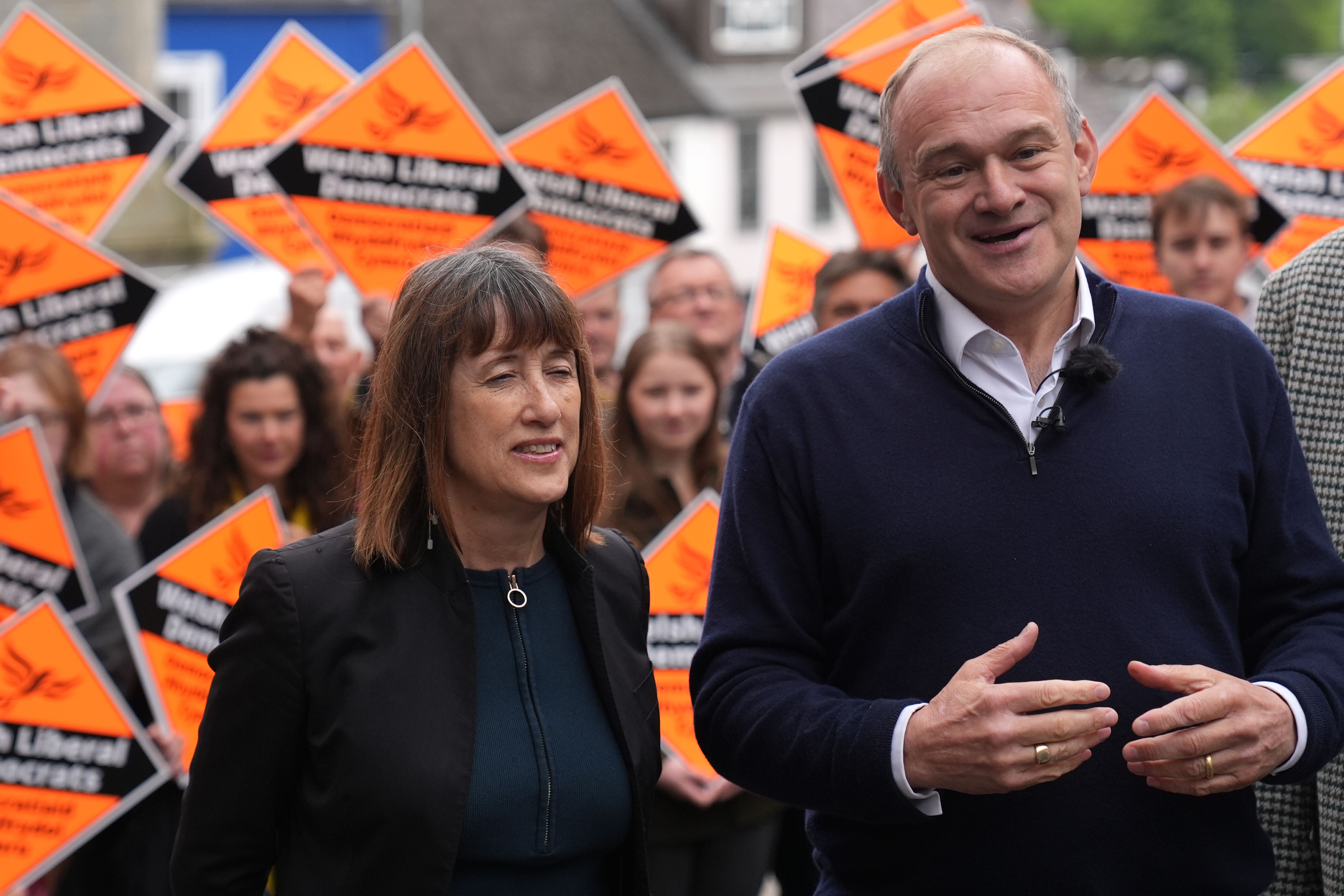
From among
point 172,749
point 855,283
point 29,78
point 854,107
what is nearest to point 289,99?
point 29,78

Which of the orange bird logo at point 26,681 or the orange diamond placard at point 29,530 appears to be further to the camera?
the orange diamond placard at point 29,530

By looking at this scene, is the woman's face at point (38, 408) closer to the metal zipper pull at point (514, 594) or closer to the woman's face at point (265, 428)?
the woman's face at point (265, 428)

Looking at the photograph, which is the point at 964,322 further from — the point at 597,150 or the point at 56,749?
the point at 597,150

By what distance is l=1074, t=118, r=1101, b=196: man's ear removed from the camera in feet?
8.21

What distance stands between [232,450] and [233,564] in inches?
36.2

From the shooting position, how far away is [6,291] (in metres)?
5.06

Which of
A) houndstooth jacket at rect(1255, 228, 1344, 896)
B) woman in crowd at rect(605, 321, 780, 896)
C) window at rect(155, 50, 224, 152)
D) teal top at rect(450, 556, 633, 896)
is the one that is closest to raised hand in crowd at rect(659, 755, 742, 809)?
woman in crowd at rect(605, 321, 780, 896)

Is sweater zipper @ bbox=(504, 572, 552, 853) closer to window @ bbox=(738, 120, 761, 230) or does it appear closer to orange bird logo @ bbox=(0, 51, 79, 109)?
orange bird logo @ bbox=(0, 51, 79, 109)

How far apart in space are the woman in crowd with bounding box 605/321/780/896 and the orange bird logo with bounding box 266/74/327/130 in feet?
6.75

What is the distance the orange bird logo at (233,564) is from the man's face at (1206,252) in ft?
9.82

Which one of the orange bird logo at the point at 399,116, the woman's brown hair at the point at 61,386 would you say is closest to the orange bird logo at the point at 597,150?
the orange bird logo at the point at 399,116

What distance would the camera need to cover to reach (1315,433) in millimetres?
2629

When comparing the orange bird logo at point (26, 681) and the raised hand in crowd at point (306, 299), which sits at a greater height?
the raised hand in crowd at point (306, 299)

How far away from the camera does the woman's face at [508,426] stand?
8.16 feet
